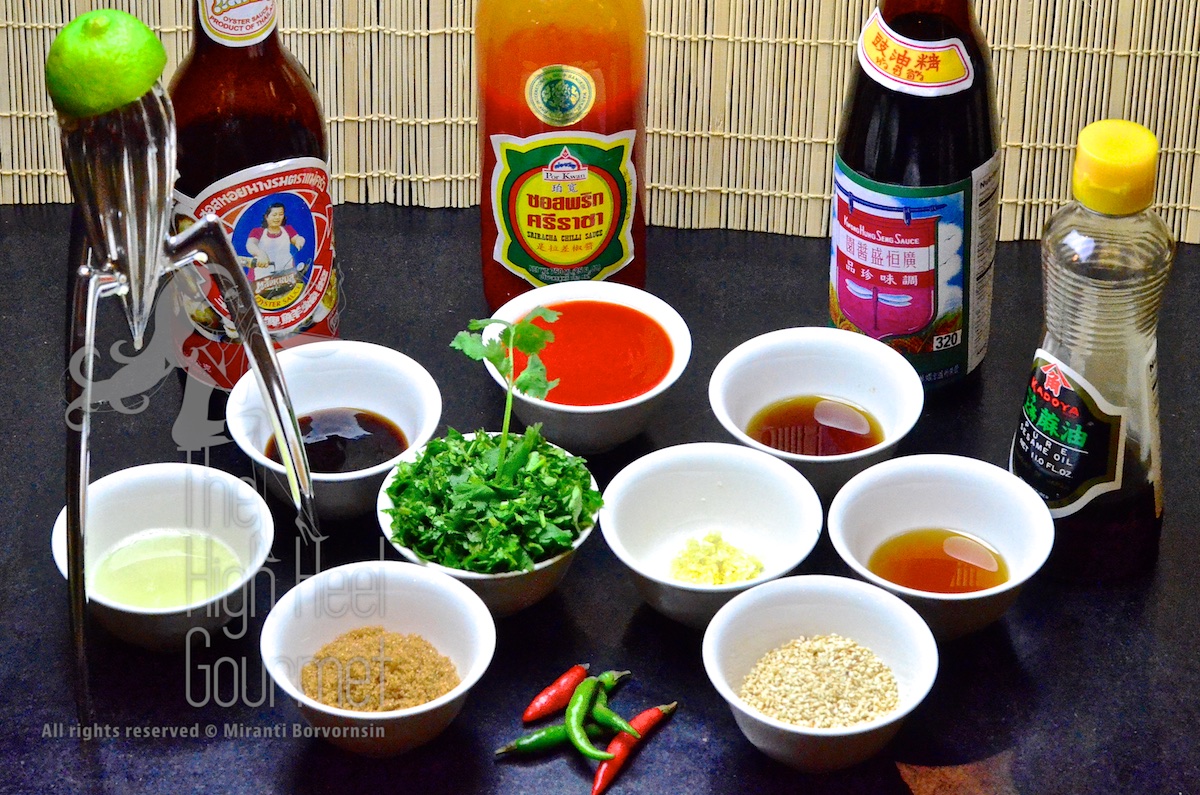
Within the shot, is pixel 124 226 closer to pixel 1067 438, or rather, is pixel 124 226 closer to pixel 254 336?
pixel 254 336

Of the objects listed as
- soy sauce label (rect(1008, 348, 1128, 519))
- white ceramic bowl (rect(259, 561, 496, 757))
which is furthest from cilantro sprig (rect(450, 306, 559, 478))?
soy sauce label (rect(1008, 348, 1128, 519))

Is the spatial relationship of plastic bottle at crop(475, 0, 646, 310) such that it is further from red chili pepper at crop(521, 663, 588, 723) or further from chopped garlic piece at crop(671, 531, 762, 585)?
red chili pepper at crop(521, 663, 588, 723)

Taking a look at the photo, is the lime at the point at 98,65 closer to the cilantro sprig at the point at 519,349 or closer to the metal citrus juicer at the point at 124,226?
the metal citrus juicer at the point at 124,226

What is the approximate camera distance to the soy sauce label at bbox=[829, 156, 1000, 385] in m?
1.11

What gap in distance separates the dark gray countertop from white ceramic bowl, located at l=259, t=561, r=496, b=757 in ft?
0.14

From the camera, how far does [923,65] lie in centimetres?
110

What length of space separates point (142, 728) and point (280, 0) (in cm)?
70

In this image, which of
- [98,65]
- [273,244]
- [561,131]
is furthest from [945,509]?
A: [98,65]

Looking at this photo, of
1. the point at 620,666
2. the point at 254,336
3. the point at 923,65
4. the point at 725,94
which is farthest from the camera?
the point at 725,94

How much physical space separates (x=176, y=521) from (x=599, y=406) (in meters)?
0.32

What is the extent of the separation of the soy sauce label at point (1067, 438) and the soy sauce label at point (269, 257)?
1.77 ft

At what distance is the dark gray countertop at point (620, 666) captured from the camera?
92 centimetres

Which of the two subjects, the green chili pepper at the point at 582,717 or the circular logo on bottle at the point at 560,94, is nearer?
the green chili pepper at the point at 582,717

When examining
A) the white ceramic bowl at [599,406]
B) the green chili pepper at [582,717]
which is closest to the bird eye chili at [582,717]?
the green chili pepper at [582,717]
